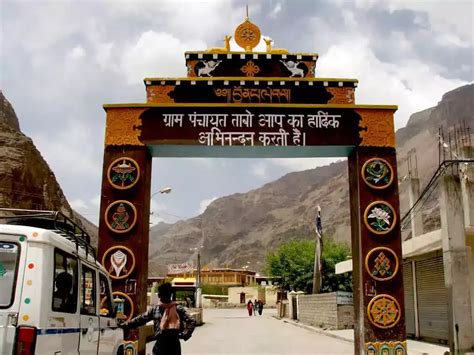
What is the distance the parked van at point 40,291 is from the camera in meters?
4.51

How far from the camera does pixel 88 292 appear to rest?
254 inches

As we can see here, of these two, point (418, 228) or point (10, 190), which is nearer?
point (418, 228)

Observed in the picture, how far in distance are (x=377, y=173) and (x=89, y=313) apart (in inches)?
336

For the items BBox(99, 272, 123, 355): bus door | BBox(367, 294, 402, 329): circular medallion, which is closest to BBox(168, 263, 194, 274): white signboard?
BBox(367, 294, 402, 329): circular medallion

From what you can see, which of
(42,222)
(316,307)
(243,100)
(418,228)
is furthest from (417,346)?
(42,222)

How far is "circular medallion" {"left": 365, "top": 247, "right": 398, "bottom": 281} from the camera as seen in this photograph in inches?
493

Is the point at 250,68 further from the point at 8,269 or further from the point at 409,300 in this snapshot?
the point at 409,300

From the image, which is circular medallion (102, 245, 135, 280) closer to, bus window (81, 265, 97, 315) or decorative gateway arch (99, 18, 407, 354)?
decorative gateway arch (99, 18, 407, 354)

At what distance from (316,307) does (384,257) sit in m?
18.1

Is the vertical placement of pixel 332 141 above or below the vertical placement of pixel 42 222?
above

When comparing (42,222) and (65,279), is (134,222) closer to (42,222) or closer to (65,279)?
(42,222)

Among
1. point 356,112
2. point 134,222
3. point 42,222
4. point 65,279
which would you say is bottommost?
point 65,279

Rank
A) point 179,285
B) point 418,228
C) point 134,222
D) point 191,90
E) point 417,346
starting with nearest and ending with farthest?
point 134,222 → point 191,90 → point 417,346 → point 418,228 → point 179,285

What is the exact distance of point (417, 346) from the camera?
1780 cm
